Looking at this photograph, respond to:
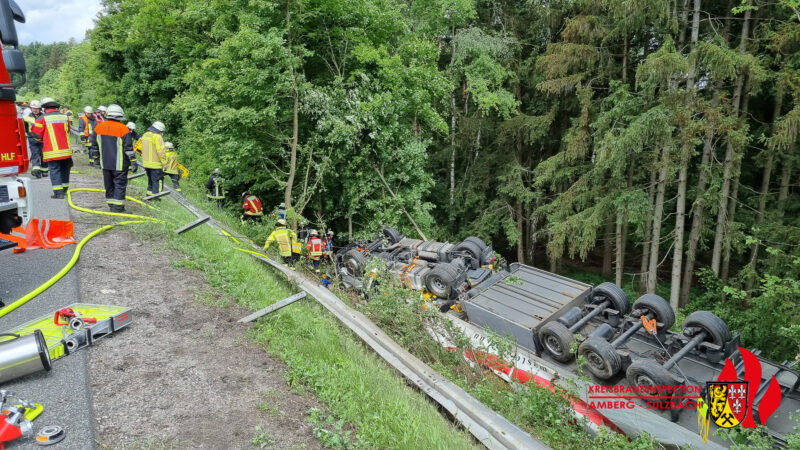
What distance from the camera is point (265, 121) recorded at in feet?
37.5

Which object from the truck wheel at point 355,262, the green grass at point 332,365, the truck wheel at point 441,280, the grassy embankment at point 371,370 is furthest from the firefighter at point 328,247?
the green grass at point 332,365

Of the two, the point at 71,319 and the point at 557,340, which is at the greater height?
the point at 71,319

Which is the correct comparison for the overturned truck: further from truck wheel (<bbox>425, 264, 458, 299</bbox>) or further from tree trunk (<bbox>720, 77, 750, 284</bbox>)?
tree trunk (<bbox>720, 77, 750, 284</bbox>)

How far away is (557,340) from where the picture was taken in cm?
574

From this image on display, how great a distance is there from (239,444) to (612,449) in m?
3.56

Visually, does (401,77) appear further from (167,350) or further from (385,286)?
(167,350)

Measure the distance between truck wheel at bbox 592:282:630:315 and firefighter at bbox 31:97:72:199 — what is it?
9194mm

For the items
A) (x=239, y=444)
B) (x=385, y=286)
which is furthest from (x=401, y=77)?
(x=239, y=444)

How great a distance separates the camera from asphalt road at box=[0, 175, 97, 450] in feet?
9.12

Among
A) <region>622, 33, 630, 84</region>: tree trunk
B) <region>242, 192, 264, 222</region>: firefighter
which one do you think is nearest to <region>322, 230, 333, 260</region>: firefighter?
<region>242, 192, 264, 222</region>: firefighter

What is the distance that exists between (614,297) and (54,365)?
6.82 m

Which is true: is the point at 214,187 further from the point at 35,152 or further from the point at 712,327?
the point at 712,327

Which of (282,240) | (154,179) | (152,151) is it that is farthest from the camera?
(154,179)

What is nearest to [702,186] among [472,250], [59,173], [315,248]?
[472,250]
